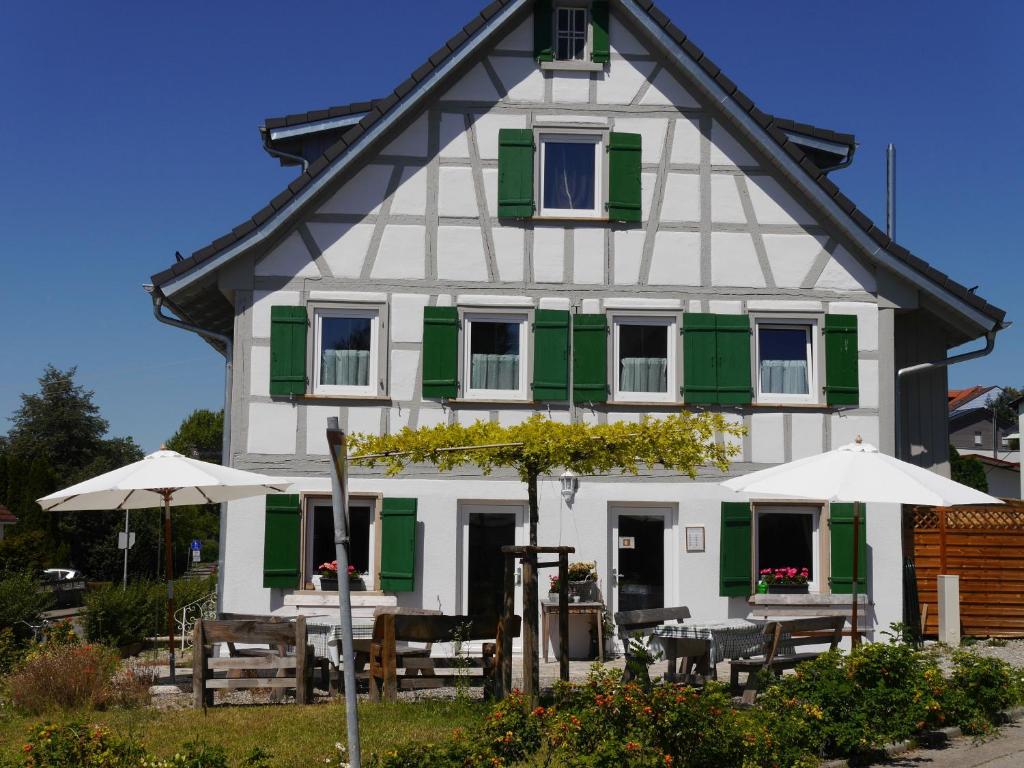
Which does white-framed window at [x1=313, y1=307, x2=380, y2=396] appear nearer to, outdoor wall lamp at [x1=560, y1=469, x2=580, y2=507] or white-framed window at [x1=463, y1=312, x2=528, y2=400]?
white-framed window at [x1=463, y1=312, x2=528, y2=400]

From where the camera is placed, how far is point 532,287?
49.0ft

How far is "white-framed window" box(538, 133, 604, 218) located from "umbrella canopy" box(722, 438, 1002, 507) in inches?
213

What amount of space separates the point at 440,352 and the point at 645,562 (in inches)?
140

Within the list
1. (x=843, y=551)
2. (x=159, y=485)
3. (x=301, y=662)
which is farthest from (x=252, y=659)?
(x=843, y=551)

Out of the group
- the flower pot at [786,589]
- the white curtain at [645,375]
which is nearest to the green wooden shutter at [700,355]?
the white curtain at [645,375]

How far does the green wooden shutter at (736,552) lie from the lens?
577 inches

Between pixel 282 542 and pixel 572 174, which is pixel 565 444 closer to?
pixel 282 542

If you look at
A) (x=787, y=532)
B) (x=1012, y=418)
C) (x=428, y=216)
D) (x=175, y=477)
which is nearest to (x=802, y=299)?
(x=787, y=532)

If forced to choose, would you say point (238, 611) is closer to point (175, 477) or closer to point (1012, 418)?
point (175, 477)

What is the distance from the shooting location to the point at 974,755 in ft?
28.7

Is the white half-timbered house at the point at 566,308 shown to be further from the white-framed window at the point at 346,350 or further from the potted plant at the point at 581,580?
the potted plant at the point at 581,580

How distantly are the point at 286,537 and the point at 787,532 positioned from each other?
600 centimetres

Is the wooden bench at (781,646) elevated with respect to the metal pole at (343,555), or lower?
lower

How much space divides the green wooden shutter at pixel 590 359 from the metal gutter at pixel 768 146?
9.30ft
